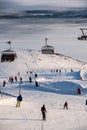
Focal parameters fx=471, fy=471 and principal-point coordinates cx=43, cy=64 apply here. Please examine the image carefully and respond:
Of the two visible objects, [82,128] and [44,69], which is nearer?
[82,128]

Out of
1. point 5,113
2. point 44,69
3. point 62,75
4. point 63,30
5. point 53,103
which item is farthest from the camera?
point 63,30

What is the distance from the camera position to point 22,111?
28422 mm

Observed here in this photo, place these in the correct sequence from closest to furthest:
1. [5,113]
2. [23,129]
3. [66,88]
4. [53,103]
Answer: [23,129]
[5,113]
[53,103]
[66,88]

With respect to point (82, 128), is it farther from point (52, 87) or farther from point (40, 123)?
point (52, 87)

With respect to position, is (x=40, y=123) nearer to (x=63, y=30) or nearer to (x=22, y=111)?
(x=22, y=111)

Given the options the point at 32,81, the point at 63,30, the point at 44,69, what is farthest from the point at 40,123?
the point at 63,30

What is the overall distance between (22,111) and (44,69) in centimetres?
2358

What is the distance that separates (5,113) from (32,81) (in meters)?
12.7

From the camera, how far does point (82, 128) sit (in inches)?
1001

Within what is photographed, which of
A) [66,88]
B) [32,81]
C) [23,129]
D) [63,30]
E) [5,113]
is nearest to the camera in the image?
[23,129]

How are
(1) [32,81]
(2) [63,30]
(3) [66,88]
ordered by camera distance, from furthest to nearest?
(2) [63,30]
(1) [32,81]
(3) [66,88]

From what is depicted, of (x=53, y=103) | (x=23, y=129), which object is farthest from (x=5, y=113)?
(x=53, y=103)

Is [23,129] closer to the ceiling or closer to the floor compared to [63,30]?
closer to the floor

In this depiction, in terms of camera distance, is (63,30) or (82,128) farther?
(63,30)
